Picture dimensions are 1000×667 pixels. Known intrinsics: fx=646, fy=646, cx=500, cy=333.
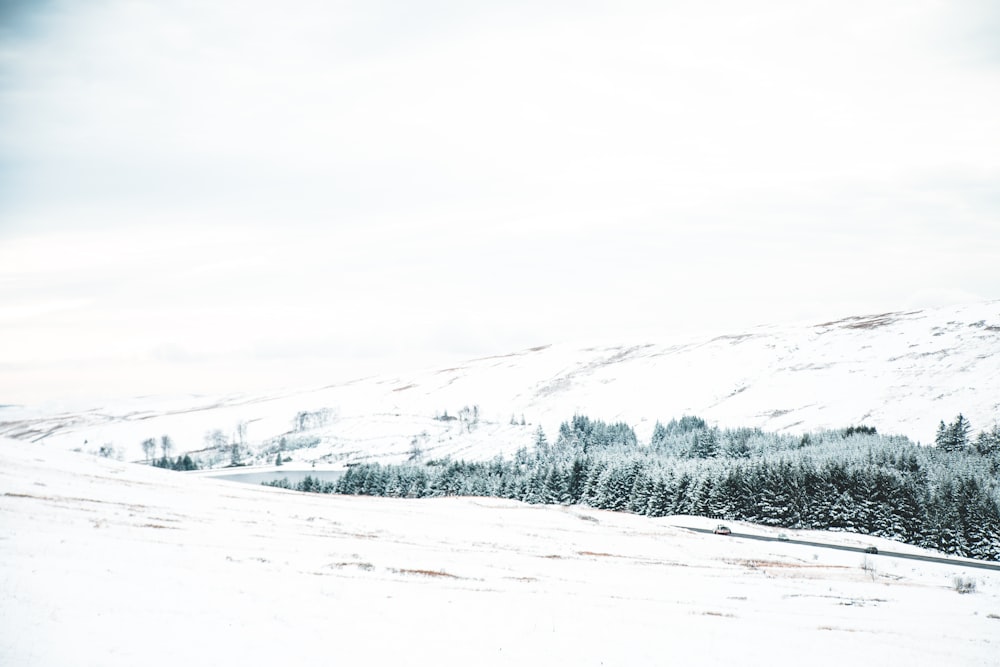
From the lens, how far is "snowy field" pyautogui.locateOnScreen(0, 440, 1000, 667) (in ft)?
53.4

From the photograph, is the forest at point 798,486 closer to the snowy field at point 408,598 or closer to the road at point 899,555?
the road at point 899,555

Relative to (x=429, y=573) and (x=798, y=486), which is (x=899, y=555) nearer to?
(x=798, y=486)

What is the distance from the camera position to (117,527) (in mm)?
32562

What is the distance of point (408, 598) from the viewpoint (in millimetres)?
22516

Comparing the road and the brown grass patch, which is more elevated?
the brown grass patch

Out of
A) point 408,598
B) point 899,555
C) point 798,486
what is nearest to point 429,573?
point 408,598

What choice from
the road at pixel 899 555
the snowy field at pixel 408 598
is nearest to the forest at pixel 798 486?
the road at pixel 899 555

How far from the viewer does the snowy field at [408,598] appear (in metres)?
16.3

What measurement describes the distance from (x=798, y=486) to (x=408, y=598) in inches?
3039

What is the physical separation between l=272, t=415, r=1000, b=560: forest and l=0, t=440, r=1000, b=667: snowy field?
32.5 m

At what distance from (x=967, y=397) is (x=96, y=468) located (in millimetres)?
210569

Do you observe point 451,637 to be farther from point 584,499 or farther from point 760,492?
point 584,499

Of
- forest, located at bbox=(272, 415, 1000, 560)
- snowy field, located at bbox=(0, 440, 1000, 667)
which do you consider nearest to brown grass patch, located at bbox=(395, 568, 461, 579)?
snowy field, located at bbox=(0, 440, 1000, 667)

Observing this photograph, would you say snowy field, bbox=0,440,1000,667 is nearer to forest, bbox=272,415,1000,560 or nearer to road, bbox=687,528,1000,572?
road, bbox=687,528,1000,572
